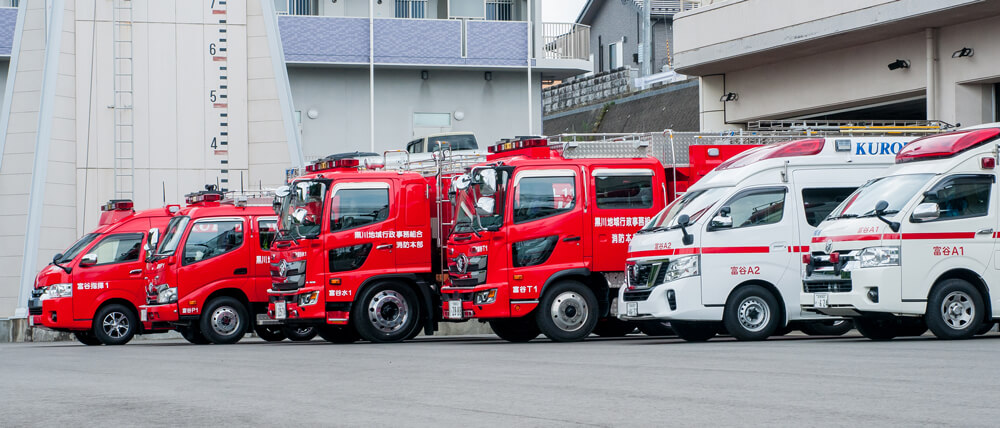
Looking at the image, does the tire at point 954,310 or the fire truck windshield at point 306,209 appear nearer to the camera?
the tire at point 954,310

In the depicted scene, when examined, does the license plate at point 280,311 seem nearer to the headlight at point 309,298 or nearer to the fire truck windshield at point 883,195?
the headlight at point 309,298

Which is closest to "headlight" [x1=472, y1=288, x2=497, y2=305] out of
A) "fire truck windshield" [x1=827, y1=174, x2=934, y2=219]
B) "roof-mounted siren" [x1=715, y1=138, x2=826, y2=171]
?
"roof-mounted siren" [x1=715, y1=138, x2=826, y2=171]

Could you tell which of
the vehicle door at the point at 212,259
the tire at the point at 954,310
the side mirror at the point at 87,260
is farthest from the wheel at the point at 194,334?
the tire at the point at 954,310

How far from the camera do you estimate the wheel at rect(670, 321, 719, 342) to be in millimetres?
17641

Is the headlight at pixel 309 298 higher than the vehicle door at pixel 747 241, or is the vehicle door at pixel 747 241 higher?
the vehicle door at pixel 747 241

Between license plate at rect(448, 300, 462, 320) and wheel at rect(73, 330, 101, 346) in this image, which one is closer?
license plate at rect(448, 300, 462, 320)

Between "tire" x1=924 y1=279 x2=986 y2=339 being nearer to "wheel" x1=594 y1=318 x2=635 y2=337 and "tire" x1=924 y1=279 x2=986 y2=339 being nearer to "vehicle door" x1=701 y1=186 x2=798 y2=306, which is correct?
"vehicle door" x1=701 y1=186 x2=798 y2=306

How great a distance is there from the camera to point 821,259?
16.2 m

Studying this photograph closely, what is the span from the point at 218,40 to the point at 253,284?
12578 millimetres

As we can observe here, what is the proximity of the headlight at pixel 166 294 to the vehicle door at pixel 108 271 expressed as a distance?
130cm

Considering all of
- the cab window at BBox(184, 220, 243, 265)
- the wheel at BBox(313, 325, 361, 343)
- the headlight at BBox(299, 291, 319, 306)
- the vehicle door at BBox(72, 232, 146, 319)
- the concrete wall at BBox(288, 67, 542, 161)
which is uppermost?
the concrete wall at BBox(288, 67, 542, 161)

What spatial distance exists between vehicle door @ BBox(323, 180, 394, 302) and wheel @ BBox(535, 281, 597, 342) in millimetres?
2491

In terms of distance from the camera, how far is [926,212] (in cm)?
1553

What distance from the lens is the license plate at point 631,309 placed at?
17.3 metres
